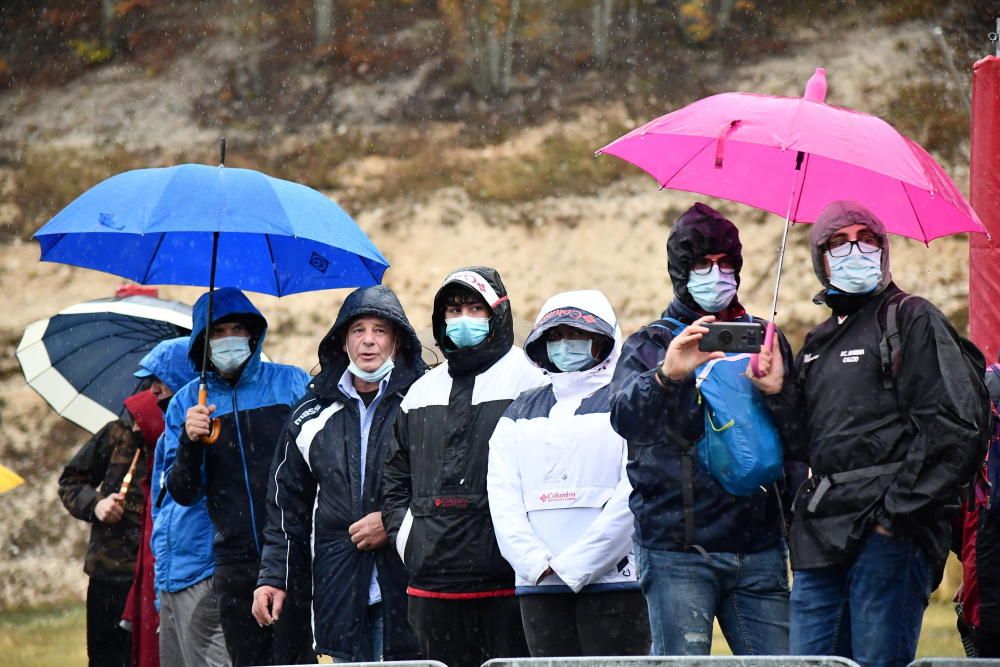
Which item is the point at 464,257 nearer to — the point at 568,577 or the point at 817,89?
the point at 568,577

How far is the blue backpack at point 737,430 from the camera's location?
5027 millimetres

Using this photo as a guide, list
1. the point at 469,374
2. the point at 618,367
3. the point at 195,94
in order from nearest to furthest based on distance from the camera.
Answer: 1. the point at 618,367
2. the point at 469,374
3. the point at 195,94

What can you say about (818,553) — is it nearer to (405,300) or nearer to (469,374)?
(469,374)

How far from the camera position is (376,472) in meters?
6.45

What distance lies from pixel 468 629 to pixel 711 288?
1.68m

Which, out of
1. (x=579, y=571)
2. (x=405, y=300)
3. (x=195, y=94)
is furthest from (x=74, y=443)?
(x=579, y=571)

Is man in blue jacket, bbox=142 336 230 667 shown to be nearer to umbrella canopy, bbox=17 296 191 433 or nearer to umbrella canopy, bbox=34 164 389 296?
umbrella canopy, bbox=34 164 389 296

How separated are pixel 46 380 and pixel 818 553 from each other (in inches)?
215

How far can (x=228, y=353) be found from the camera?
7.15 meters

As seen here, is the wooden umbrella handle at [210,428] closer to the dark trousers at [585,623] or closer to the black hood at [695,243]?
the dark trousers at [585,623]

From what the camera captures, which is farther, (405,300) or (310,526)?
(405,300)

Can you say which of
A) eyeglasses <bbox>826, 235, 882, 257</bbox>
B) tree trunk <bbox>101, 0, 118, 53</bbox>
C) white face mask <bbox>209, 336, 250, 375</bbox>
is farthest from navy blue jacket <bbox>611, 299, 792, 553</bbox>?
tree trunk <bbox>101, 0, 118, 53</bbox>

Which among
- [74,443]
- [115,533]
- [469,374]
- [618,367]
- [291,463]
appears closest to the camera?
[618,367]

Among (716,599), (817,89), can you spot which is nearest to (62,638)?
(716,599)
